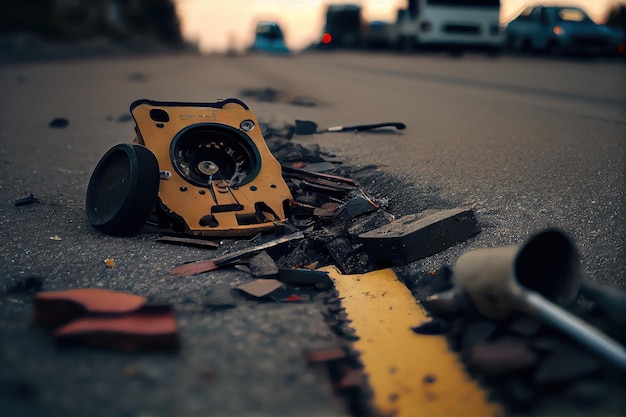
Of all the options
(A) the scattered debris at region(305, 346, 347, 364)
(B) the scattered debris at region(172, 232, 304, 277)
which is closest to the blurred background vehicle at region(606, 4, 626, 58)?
(B) the scattered debris at region(172, 232, 304, 277)

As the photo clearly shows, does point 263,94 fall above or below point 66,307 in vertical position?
above

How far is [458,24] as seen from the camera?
16.1 m

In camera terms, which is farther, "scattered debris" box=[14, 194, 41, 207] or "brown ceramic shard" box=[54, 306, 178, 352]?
"scattered debris" box=[14, 194, 41, 207]

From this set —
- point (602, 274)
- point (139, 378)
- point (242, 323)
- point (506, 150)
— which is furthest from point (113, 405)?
point (506, 150)

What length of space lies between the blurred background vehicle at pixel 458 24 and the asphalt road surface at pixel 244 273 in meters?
6.44

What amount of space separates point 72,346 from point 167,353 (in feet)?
1.23

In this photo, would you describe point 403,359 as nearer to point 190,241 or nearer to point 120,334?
point 120,334

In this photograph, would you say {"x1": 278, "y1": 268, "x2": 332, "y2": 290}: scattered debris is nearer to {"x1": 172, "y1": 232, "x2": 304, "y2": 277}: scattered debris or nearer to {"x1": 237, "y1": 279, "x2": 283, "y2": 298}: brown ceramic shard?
{"x1": 237, "y1": 279, "x2": 283, "y2": 298}: brown ceramic shard

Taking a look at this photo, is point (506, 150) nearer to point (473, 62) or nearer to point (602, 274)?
point (602, 274)

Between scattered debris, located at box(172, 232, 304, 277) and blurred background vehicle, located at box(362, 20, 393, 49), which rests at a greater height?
blurred background vehicle, located at box(362, 20, 393, 49)

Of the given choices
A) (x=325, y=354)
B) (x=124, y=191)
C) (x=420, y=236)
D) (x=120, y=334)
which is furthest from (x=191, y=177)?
(x=325, y=354)

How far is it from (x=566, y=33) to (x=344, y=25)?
480 inches

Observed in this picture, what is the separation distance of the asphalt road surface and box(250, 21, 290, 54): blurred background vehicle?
17.2 metres

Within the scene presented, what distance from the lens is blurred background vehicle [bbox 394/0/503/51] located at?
16031 mm
